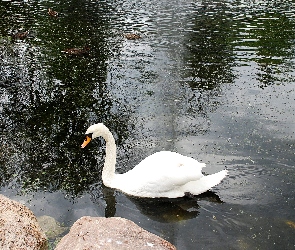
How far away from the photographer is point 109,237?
181 inches

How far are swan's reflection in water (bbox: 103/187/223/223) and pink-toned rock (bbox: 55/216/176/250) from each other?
2.26m

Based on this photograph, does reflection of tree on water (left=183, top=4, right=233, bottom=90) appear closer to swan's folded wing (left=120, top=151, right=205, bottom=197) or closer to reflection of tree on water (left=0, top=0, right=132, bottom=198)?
reflection of tree on water (left=0, top=0, right=132, bottom=198)

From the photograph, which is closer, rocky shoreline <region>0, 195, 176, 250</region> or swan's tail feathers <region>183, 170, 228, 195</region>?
rocky shoreline <region>0, 195, 176, 250</region>

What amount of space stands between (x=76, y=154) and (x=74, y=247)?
4.59 meters

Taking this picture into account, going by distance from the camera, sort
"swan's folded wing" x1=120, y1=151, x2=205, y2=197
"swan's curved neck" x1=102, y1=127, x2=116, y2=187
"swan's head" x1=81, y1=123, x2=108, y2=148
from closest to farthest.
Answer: "swan's folded wing" x1=120, y1=151, x2=205, y2=197
"swan's curved neck" x1=102, y1=127, x2=116, y2=187
"swan's head" x1=81, y1=123, x2=108, y2=148

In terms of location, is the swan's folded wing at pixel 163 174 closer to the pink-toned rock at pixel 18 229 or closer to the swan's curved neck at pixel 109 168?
the swan's curved neck at pixel 109 168

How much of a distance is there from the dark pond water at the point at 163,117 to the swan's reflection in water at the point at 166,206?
0.07ft

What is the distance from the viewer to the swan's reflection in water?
715 cm

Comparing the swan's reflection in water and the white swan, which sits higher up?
the white swan

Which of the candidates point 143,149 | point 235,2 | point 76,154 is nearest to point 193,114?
point 143,149

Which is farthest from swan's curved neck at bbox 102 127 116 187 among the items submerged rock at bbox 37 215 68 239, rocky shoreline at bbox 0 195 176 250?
rocky shoreline at bbox 0 195 176 250

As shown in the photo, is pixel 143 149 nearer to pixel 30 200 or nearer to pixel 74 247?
pixel 30 200

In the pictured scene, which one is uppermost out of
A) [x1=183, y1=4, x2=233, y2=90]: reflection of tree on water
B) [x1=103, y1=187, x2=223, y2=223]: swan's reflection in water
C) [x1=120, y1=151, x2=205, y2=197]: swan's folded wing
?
[x1=183, y1=4, x2=233, y2=90]: reflection of tree on water

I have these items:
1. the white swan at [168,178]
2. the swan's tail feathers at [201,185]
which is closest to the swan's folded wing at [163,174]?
the white swan at [168,178]
